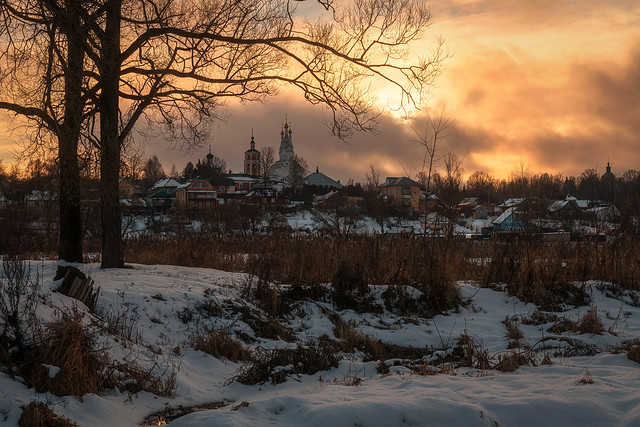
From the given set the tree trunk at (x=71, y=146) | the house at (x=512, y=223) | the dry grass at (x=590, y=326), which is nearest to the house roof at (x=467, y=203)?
the house at (x=512, y=223)

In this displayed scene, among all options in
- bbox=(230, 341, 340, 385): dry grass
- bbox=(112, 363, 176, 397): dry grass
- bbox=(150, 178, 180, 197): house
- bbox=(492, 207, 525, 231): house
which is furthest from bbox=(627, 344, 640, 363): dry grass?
bbox=(150, 178, 180, 197): house

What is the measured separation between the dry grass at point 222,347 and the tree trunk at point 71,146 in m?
5.07

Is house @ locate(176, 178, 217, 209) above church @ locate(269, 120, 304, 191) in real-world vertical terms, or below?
below

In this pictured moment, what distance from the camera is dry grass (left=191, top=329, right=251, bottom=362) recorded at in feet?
21.2

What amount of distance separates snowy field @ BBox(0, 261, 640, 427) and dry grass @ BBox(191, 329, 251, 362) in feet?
0.41

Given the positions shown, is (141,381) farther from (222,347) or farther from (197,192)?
(197,192)

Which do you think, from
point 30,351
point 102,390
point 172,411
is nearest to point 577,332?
point 172,411

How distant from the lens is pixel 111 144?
10.2m

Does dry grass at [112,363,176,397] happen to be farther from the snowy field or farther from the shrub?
the shrub

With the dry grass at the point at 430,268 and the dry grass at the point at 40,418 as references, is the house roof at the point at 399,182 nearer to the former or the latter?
the dry grass at the point at 430,268

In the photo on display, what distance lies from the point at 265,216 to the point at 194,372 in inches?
1642

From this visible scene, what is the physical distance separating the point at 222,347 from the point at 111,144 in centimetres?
576

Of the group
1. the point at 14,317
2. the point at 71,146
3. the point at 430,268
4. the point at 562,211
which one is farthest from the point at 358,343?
the point at 562,211

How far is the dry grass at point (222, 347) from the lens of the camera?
255 inches
